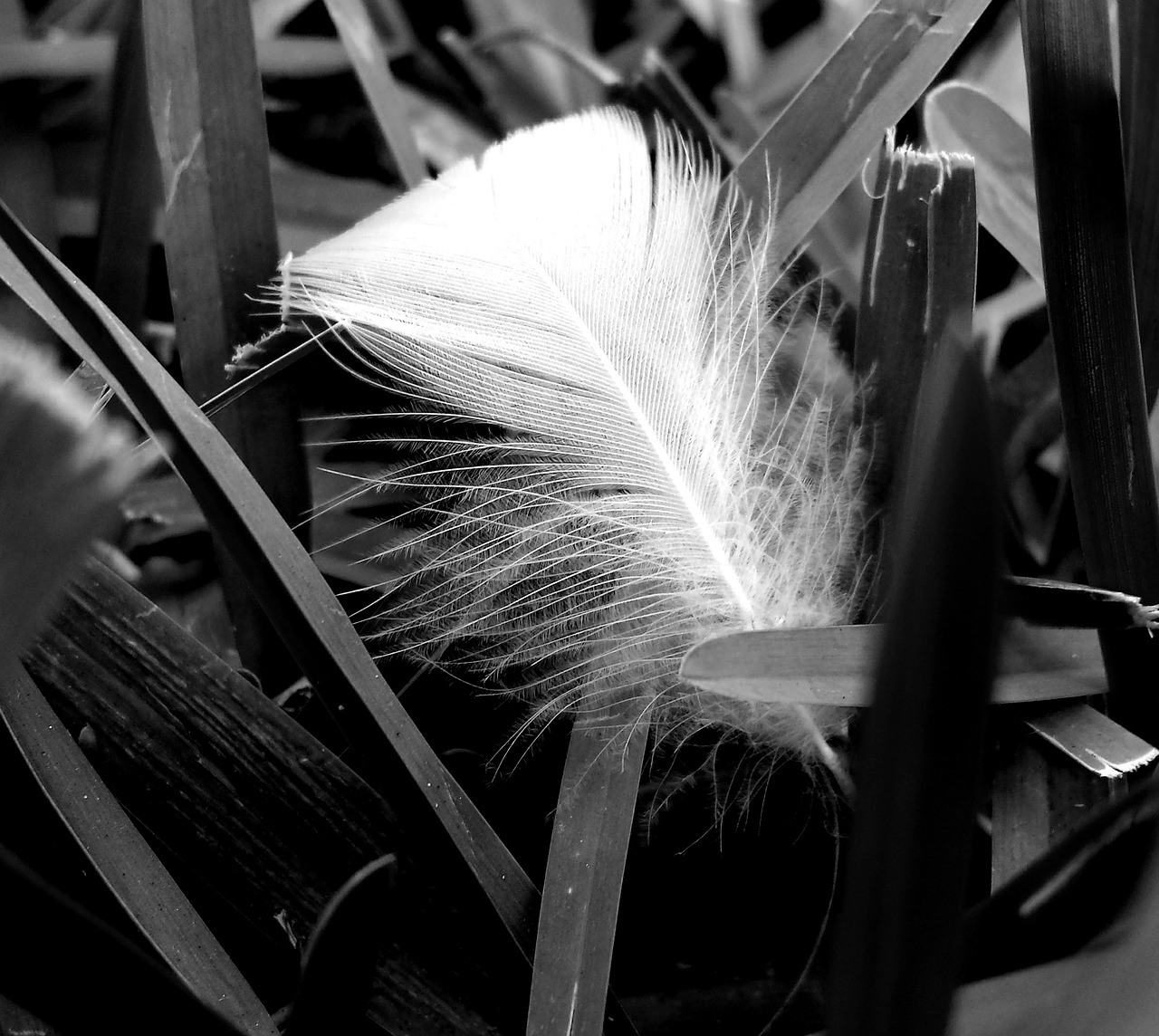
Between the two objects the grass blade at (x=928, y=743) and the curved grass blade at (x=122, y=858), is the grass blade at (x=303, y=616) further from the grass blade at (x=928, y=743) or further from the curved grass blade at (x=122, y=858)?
the grass blade at (x=928, y=743)

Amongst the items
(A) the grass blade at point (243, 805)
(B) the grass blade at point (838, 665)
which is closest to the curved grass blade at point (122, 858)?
(A) the grass blade at point (243, 805)

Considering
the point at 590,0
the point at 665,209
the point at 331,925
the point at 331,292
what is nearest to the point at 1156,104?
the point at 665,209

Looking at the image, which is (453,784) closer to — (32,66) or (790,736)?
(790,736)

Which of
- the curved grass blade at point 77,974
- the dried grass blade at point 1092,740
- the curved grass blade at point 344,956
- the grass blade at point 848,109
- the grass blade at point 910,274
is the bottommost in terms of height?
the dried grass blade at point 1092,740

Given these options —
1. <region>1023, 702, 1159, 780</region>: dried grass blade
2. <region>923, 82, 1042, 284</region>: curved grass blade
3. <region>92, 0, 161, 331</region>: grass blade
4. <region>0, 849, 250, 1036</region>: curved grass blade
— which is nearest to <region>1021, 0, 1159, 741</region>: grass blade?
<region>1023, 702, 1159, 780</region>: dried grass blade

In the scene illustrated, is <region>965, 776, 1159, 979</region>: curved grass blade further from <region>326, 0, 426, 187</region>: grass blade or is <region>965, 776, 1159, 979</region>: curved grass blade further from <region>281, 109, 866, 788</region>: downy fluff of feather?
<region>326, 0, 426, 187</region>: grass blade
